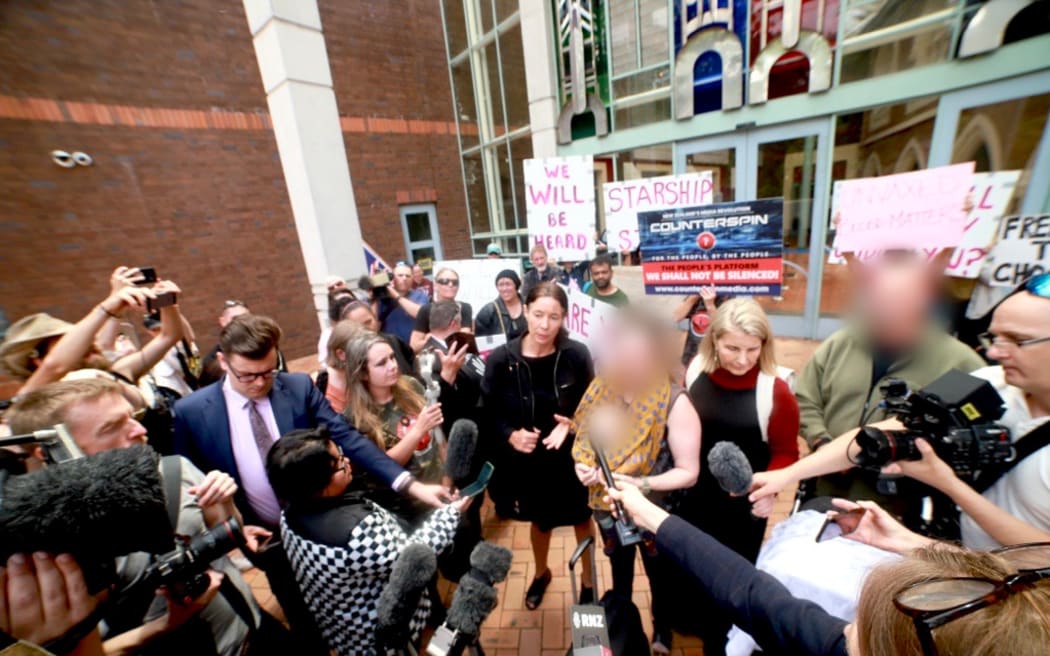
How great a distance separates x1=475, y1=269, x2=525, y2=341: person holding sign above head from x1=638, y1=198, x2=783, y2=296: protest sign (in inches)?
51.3

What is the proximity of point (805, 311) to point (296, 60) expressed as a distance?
8348mm

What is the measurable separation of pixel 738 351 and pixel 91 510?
2230 mm

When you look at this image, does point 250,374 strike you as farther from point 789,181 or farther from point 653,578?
point 789,181

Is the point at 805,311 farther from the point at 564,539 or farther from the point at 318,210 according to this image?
the point at 318,210

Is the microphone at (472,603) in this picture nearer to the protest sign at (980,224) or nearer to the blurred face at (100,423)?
the blurred face at (100,423)

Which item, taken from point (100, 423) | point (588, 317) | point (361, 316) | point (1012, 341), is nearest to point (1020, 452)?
point (1012, 341)

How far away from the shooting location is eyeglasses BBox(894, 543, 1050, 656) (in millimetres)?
593

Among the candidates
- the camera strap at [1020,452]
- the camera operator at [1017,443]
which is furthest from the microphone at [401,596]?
the camera strap at [1020,452]

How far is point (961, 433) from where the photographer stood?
3.89 feet

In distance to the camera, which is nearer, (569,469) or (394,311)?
(569,469)

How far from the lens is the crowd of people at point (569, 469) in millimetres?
928

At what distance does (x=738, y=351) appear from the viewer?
1812 mm

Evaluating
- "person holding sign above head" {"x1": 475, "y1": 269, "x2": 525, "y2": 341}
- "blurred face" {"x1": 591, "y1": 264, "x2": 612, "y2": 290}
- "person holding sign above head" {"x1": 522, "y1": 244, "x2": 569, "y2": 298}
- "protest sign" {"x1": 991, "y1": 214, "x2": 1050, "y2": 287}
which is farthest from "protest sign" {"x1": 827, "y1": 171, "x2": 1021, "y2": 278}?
"person holding sign above head" {"x1": 522, "y1": 244, "x2": 569, "y2": 298}

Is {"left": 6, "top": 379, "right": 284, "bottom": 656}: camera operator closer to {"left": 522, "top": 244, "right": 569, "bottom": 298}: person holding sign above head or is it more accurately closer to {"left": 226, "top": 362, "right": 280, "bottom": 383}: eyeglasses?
{"left": 226, "top": 362, "right": 280, "bottom": 383}: eyeglasses
